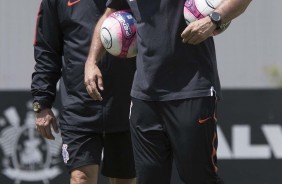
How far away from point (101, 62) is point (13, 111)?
259 cm

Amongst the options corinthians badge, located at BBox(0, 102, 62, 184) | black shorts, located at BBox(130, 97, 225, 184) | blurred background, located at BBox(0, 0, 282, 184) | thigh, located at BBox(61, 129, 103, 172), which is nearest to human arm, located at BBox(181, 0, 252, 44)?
black shorts, located at BBox(130, 97, 225, 184)

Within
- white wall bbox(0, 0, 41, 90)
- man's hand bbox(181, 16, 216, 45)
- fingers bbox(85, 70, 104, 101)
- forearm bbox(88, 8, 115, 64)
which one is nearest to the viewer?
man's hand bbox(181, 16, 216, 45)

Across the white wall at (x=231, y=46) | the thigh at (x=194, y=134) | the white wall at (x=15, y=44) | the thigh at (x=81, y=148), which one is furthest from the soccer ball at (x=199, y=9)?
the white wall at (x=15, y=44)

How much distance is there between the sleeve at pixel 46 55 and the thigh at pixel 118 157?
49 cm

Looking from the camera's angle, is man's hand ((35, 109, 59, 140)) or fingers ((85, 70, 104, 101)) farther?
man's hand ((35, 109, 59, 140))

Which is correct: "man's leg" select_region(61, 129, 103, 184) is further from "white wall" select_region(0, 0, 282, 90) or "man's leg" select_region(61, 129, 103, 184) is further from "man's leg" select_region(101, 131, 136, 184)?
"white wall" select_region(0, 0, 282, 90)

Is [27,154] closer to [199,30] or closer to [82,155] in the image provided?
[82,155]

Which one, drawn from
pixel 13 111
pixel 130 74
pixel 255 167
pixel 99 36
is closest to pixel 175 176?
pixel 255 167

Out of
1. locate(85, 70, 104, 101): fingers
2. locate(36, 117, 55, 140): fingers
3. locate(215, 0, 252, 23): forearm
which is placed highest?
locate(215, 0, 252, 23): forearm

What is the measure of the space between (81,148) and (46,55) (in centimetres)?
68

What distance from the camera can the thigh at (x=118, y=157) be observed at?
5.32m

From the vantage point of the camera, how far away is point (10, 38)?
8.95 meters

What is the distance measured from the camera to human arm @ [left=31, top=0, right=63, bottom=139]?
17.3 ft

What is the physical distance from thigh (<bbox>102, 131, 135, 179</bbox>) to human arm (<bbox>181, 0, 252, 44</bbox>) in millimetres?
1694
